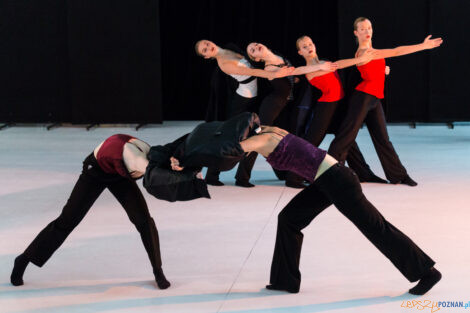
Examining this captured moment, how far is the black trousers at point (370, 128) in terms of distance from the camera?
649 cm

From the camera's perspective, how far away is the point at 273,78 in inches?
257

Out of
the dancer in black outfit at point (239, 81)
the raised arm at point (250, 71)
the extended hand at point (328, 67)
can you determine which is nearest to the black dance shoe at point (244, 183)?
the dancer in black outfit at point (239, 81)

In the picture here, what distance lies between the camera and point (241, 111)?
22.5 ft

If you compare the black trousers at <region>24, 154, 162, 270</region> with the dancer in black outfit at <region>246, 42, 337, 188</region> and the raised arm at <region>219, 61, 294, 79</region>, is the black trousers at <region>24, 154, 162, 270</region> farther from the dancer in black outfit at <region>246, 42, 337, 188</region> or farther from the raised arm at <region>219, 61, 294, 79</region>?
the dancer in black outfit at <region>246, 42, 337, 188</region>

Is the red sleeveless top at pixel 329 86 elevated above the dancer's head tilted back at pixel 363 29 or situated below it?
below

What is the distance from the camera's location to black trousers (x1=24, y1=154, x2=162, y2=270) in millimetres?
4168

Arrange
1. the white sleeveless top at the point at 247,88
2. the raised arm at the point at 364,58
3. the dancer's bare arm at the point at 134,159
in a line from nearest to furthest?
the dancer's bare arm at the point at 134,159
the raised arm at the point at 364,58
the white sleeveless top at the point at 247,88

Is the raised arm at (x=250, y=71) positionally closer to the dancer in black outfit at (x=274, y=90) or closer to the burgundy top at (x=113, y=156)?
the dancer in black outfit at (x=274, y=90)

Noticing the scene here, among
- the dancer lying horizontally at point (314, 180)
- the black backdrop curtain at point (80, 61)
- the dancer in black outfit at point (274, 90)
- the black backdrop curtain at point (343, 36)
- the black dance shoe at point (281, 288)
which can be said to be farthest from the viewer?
the black backdrop curtain at point (80, 61)

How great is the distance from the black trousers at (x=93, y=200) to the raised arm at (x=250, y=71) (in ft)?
7.96

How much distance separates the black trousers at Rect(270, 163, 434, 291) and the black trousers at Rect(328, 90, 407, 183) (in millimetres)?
2434

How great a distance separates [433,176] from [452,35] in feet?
11.2

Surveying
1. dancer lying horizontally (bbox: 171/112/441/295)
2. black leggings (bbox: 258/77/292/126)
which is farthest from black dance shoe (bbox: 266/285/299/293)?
black leggings (bbox: 258/77/292/126)

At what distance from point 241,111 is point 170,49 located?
403cm
